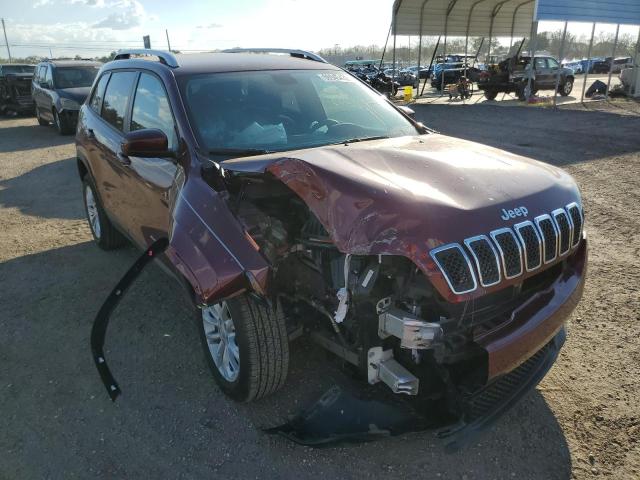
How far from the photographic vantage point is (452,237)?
205cm

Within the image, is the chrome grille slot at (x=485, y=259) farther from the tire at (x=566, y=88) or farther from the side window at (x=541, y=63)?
the tire at (x=566, y=88)

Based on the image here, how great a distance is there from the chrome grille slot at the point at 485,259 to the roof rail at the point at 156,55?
2550 mm

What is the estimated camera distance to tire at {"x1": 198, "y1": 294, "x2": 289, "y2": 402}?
8.45 ft

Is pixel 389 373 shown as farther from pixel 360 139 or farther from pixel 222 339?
pixel 360 139

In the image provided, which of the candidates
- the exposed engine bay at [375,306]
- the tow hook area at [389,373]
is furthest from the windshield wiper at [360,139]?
the tow hook area at [389,373]

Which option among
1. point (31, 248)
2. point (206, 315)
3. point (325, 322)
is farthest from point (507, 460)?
point (31, 248)

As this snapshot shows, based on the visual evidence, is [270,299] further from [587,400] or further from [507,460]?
[587,400]

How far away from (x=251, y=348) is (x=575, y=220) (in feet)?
5.95

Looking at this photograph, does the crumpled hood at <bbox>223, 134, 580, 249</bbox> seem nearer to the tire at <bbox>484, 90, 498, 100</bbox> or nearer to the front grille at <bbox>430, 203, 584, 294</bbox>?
the front grille at <bbox>430, 203, 584, 294</bbox>

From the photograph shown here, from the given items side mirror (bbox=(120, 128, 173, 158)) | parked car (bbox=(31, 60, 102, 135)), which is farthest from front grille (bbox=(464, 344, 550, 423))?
parked car (bbox=(31, 60, 102, 135))

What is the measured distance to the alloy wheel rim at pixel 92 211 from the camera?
5.23 meters

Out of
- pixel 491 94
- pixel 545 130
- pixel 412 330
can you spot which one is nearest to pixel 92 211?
pixel 412 330

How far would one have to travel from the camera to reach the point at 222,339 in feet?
9.55

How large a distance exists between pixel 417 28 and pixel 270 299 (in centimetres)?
2194
